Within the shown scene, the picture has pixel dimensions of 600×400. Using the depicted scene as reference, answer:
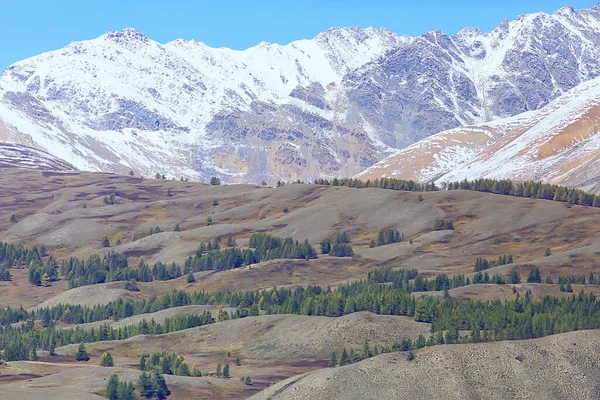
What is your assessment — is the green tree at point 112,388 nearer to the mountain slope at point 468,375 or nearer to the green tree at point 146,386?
the green tree at point 146,386

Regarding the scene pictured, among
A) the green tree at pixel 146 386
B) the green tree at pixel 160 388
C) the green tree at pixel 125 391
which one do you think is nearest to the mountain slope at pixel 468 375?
the green tree at pixel 160 388

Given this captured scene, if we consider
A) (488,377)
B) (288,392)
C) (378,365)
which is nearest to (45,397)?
(288,392)

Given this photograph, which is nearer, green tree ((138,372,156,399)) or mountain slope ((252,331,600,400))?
mountain slope ((252,331,600,400))

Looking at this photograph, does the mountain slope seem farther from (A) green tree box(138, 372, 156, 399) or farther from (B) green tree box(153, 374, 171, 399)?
(A) green tree box(138, 372, 156, 399)

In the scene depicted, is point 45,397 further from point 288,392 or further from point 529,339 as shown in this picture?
point 529,339

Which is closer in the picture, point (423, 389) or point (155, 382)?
point (423, 389)

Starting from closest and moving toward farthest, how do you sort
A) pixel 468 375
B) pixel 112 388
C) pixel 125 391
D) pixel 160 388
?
pixel 468 375
pixel 112 388
pixel 125 391
pixel 160 388

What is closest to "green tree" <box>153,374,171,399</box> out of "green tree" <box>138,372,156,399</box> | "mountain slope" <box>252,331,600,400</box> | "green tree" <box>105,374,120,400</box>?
"green tree" <box>138,372,156,399</box>

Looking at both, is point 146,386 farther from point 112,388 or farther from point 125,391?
point 112,388

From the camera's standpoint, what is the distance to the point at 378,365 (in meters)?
180

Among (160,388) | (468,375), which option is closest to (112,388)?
(160,388)

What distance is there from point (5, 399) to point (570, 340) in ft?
257

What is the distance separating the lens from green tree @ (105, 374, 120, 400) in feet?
631

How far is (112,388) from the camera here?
193625 millimetres
